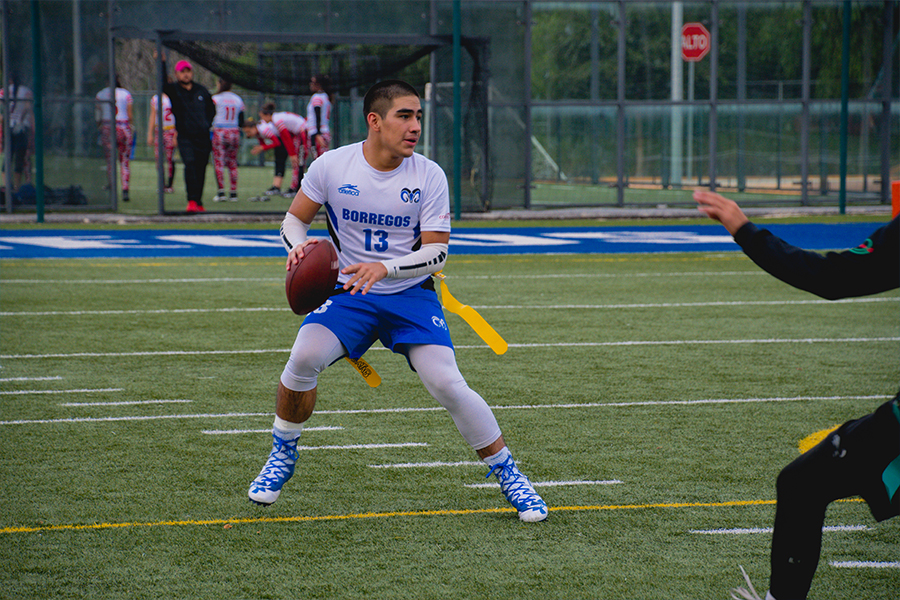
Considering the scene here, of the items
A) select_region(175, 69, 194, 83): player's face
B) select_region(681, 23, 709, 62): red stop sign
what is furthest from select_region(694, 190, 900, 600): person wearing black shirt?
select_region(681, 23, 709, 62): red stop sign

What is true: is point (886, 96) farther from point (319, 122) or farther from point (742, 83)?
point (319, 122)

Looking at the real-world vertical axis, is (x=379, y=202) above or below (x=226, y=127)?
below

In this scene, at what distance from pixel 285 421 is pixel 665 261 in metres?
9.69

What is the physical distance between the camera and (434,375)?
15.6ft

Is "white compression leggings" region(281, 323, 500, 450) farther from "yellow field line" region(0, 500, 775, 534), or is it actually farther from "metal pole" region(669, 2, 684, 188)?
"metal pole" region(669, 2, 684, 188)

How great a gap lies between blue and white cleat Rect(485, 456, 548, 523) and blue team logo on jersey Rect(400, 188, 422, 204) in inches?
47.0

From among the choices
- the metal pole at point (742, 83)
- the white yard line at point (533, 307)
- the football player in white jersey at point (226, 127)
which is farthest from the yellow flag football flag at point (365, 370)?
the metal pole at point (742, 83)

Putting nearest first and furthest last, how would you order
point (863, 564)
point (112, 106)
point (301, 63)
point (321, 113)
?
point (863, 564) → point (112, 106) → point (301, 63) → point (321, 113)

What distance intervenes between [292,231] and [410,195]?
55cm

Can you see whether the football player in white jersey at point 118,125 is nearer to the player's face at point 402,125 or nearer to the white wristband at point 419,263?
the player's face at point 402,125

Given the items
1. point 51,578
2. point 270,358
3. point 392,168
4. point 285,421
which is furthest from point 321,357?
point 270,358

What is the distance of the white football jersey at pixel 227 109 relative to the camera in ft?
67.0

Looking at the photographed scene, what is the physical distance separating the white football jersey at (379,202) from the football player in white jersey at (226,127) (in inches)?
598

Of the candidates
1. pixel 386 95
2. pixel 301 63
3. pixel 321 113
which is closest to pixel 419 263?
pixel 386 95
